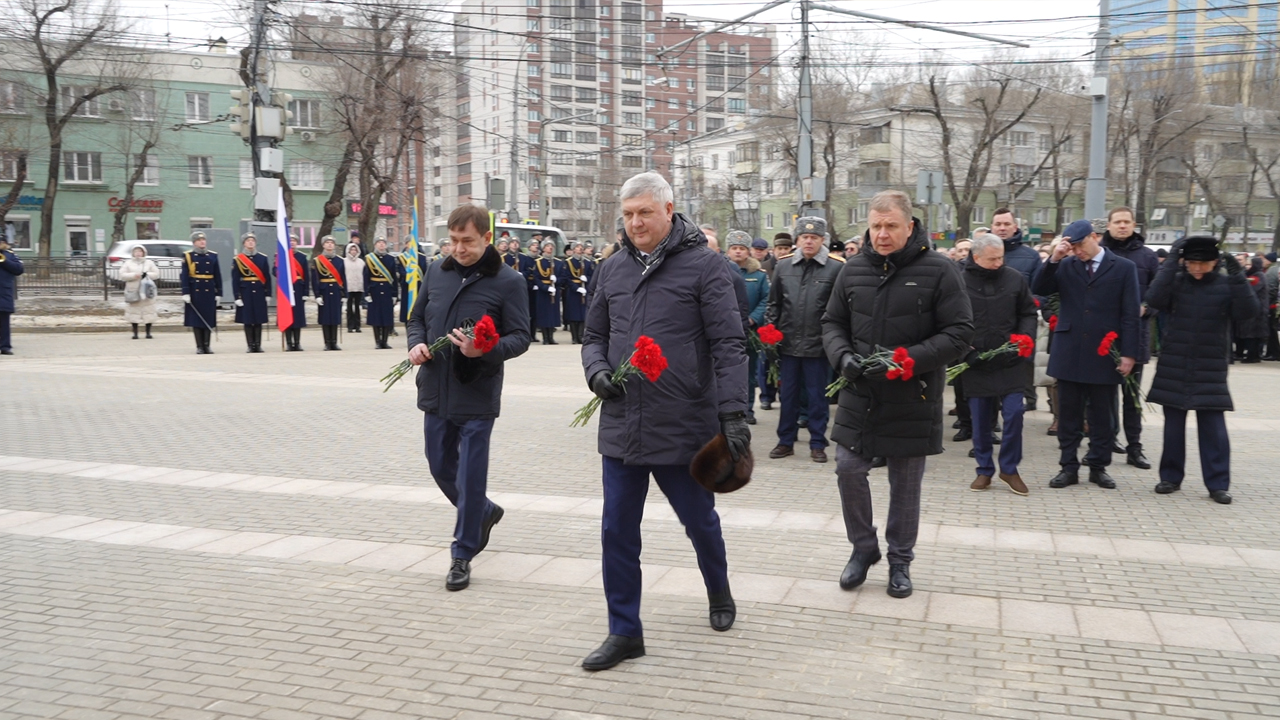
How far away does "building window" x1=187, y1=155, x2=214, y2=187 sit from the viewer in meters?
57.3

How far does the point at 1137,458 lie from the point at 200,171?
56511mm

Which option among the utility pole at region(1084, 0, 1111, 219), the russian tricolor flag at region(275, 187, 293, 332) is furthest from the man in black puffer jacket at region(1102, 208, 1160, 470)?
the russian tricolor flag at region(275, 187, 293, 332)

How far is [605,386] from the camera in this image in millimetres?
4488

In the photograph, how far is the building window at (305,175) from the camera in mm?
58594

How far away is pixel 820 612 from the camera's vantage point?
517 cm

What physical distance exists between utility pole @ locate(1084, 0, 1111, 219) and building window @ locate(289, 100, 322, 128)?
1824 inches

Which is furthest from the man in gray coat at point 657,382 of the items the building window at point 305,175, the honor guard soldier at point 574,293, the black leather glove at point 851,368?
the building window at point 305,175

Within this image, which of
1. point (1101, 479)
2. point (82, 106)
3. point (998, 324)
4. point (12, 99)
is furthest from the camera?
point (82, 106)

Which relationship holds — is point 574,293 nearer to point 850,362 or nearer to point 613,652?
point 850,362

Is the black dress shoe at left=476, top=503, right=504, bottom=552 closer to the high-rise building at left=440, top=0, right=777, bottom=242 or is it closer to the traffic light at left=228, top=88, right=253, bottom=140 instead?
the traffic light at left=228, top=88, right=253, bottom=140

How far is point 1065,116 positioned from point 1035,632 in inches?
1690

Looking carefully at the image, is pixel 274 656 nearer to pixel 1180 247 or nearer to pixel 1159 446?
pixel 1180 247

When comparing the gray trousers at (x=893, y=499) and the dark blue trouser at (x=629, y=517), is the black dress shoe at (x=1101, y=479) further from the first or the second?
the dark blue trouser at (x=629, y=517)

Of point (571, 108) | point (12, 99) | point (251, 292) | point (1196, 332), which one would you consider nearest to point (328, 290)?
point (251, 292)
